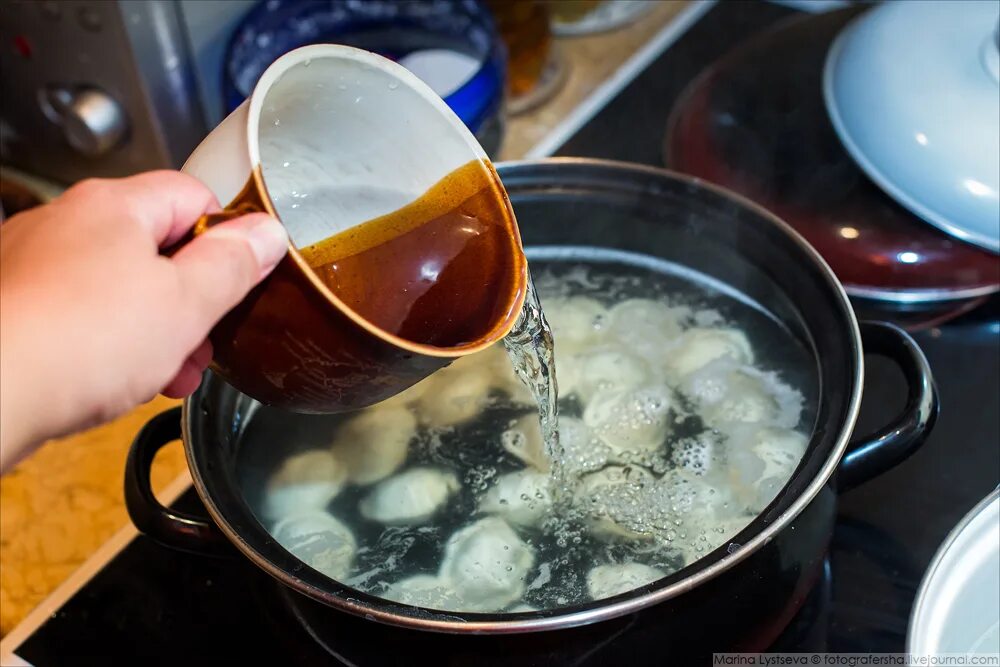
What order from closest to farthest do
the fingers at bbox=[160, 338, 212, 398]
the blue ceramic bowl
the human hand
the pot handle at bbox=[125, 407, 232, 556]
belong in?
the human hand < the fingers at bbox=[160, 338, 212, 398] < the pot handle at bbox=[125, 407, 232, 556] < the blue ceramic bowl

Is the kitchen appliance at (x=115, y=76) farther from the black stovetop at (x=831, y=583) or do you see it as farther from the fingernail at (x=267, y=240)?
the fingernail at (x=267, y=240)

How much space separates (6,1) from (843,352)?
888 mm

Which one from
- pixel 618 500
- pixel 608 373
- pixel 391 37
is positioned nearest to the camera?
pixel 618 500

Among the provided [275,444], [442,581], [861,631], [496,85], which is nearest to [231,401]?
[275,444]

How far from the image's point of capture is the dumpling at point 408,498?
0.82 meters

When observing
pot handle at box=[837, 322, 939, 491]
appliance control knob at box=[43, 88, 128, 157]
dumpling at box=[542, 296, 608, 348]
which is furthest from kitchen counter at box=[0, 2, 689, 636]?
pot handle at box=[837, 322, 939, 491]

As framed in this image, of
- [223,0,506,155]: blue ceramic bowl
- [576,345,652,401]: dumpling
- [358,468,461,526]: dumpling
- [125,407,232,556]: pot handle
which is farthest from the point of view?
[223,0,506,155]: blue ceramic bowl

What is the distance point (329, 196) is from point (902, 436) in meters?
0.46

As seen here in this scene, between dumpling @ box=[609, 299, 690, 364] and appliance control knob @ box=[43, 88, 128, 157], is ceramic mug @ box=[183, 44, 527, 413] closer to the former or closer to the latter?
dumpling @ box=[609, 299, 690, 364]

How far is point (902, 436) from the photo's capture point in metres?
0.73

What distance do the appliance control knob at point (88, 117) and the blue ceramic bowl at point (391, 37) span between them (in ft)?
0.42

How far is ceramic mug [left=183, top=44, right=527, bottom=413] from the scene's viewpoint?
0.55 m

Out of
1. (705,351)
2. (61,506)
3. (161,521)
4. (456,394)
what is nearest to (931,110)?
(705,351)

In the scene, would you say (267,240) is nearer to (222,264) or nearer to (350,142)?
(222,264)
